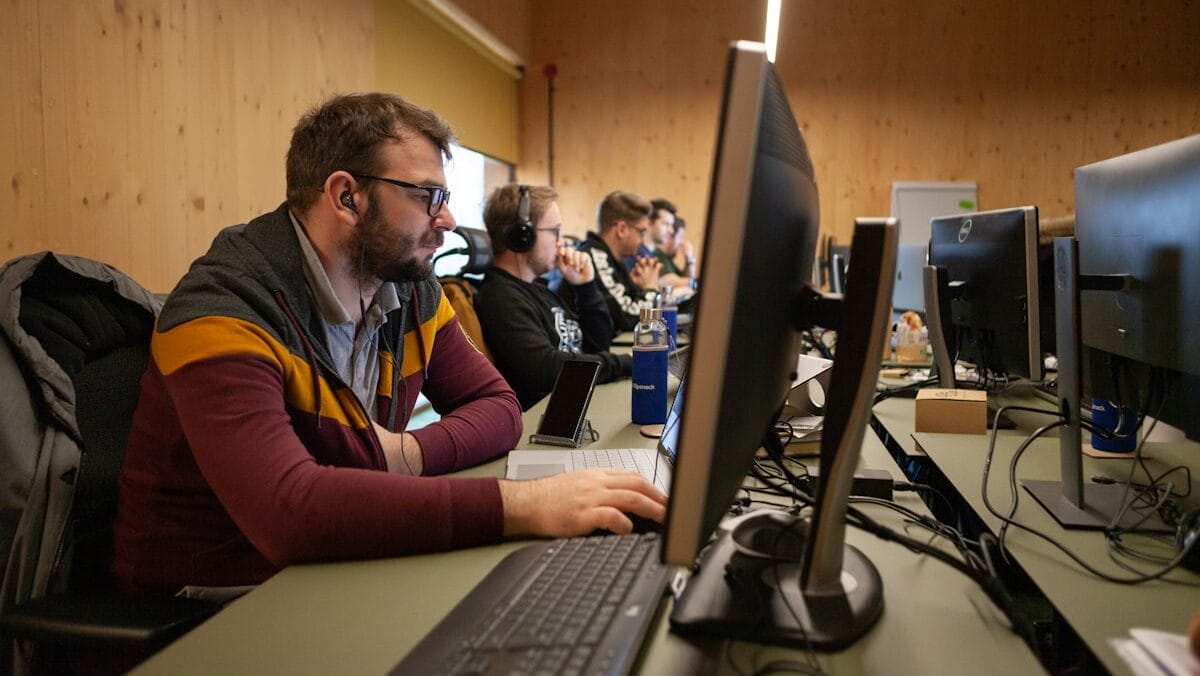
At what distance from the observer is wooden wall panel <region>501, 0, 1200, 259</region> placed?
6.50 metres

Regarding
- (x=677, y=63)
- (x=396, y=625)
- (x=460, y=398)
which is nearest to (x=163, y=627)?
(x=396, y=625)

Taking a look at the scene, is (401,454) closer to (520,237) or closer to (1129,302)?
(1129,302)

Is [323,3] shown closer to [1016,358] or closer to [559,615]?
[1016,358]

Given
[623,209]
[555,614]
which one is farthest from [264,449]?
[623,209]

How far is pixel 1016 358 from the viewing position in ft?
5.37

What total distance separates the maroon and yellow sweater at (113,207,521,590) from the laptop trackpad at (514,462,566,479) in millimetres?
98

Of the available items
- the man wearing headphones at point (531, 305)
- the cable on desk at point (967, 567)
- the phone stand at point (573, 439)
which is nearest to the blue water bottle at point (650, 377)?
the phone stand at point (573, 439)

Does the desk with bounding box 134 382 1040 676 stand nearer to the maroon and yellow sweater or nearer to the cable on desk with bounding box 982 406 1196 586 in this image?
the maroon and yellow sweater

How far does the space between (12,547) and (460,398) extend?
0.75m

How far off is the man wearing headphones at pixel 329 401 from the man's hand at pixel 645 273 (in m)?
3.07

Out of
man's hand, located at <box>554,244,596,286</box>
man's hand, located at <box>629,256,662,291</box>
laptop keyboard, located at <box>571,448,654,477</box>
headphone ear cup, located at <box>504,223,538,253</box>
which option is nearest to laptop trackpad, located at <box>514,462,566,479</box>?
laptop keyboard, located at <box>571,448,654,477</box>

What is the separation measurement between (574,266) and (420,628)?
8.47 feet

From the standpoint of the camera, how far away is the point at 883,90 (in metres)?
6.69

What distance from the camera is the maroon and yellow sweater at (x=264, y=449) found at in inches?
36.5
